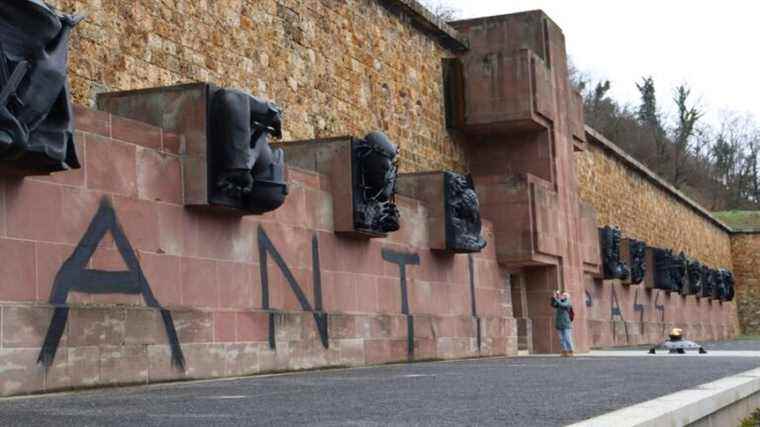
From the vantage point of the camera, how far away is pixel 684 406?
7.84m

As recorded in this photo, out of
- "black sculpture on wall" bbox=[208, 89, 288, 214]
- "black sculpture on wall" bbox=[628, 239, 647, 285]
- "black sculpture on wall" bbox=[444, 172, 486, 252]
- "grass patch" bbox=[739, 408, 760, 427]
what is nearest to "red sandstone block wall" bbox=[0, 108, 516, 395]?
"black sculpture on wall" bbox=[208, 89, 288, 214]

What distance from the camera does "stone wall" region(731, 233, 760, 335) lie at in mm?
61906

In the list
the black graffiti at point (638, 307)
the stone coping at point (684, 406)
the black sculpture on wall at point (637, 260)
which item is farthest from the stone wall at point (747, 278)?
the stone coping at point (684, 406)

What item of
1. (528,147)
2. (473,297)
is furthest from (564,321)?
(528,147)

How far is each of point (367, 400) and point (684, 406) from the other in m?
2.33

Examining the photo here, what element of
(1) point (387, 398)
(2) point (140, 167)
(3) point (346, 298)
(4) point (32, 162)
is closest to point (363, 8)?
(3) point (346, 298)

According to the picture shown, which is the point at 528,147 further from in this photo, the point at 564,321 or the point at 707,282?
the point at 707,282

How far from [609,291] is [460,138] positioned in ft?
34.0

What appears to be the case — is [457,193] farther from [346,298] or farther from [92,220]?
[92,220]

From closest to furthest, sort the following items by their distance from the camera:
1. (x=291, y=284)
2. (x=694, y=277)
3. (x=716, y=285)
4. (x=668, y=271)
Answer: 1. (x=291, y=284)
2. (x=668, y=271)
3. (x=694, y=277)
4. (x=716, y=285)

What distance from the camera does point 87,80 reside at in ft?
46.3

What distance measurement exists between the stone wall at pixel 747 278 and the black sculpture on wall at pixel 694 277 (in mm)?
14499

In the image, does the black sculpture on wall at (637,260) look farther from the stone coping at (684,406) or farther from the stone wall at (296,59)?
the stone coping at (684,406)

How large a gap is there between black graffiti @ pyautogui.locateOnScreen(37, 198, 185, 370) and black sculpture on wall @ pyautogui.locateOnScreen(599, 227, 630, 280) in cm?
2272
